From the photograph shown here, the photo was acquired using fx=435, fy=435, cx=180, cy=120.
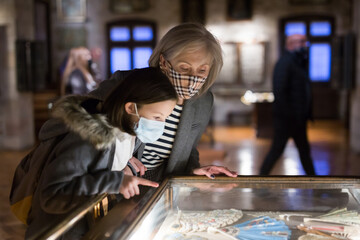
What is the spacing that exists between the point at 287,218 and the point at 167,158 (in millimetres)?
651

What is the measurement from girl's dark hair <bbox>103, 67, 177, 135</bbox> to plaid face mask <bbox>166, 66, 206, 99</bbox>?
0.43 m

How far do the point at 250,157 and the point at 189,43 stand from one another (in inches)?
230

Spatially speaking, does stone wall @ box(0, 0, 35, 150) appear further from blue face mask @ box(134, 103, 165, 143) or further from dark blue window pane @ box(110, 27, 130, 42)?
blue face mask @ box(134, 103, 165, 143)

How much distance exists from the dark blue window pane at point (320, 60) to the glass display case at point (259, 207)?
12.3 meters

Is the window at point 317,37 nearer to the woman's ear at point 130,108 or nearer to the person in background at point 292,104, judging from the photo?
the person in background at point 292,104

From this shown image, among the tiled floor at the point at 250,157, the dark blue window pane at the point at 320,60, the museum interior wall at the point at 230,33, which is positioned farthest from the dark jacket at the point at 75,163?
the dark blue window pane at the point at 320,60

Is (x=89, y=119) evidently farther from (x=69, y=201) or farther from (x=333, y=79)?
(x=333, y=79)

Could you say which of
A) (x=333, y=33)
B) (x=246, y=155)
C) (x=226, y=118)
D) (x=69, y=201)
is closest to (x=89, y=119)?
(x=69, y=201)

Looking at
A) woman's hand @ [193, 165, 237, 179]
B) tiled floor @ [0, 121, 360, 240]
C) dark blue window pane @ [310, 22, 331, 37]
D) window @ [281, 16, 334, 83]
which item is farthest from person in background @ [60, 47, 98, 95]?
dark blue window pane @ [310, 22, 331, 37]

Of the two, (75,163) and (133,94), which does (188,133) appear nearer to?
(133,94)

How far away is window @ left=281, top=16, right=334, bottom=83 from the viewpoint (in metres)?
13.3

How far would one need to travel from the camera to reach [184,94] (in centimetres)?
186

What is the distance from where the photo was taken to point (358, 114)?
7.86m

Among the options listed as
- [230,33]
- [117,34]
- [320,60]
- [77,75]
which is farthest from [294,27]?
[77,75]
